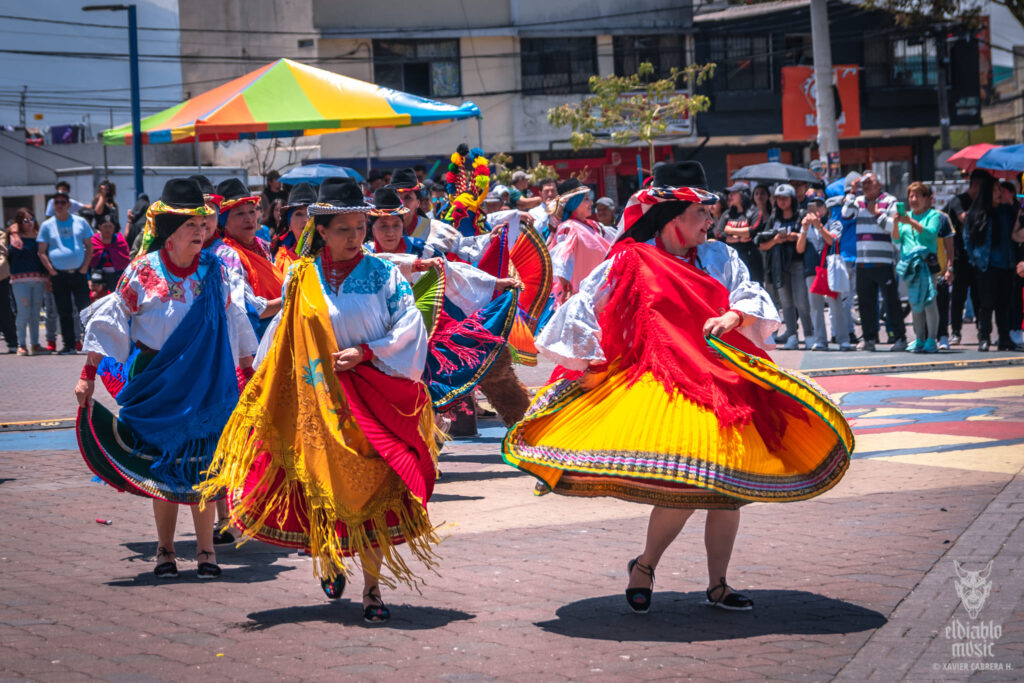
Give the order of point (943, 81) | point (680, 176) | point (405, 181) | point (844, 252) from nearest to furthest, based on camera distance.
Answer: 1. point (680, 176)
2. point (405, 181)
3. point (844, 252)
4. point (943, 81)

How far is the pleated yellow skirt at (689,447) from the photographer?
16.7 feet

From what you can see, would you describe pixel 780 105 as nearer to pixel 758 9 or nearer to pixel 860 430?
pixel 758 9

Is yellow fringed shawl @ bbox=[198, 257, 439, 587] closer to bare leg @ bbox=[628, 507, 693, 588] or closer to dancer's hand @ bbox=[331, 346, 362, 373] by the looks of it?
dancer's hand @ bbox=[331, 346, 362, 373]

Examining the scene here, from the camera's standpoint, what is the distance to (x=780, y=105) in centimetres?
4131

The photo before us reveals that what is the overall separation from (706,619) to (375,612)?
139 cm

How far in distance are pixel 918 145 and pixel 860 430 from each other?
120 feet

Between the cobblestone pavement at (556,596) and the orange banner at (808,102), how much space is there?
111ft

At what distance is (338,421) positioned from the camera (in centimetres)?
547

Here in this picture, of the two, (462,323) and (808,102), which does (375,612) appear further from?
(808,102)

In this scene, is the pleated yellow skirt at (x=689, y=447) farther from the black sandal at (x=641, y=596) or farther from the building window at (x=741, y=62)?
the building window at (x=741, y=62)

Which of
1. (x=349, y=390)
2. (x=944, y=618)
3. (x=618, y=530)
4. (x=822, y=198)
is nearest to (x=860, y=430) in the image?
(x=618, y=530)

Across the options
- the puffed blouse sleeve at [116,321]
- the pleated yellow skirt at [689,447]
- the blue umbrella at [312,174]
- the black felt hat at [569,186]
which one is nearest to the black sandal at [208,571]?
the puffed blouse sleeve at [116,321]

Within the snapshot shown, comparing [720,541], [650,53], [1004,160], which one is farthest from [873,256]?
[650,53]

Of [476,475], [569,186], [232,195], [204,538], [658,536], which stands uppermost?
[569,186]
